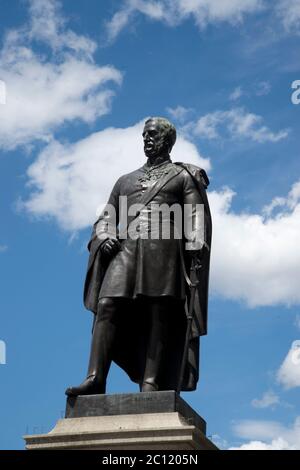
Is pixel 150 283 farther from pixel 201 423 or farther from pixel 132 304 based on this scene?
pixel 201 423

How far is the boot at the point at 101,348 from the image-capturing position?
41.8 ft

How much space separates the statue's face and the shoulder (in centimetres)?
37

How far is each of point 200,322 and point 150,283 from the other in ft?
3.33

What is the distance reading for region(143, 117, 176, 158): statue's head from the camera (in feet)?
47.3

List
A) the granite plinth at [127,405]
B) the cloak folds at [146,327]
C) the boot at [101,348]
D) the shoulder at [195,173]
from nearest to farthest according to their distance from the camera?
the granite plinth at [127,405], the boot at [101,348], the cloak folds at [146,327], the shoulder at [195,173]

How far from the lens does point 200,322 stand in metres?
13.5

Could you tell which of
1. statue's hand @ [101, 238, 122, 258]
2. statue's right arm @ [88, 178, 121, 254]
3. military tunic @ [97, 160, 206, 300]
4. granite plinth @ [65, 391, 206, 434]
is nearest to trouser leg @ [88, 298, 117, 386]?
military tunic @ [97, 160, 206, 300]

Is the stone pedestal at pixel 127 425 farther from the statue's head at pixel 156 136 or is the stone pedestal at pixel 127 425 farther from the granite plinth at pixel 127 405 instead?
the statue's head at pixel 156 136

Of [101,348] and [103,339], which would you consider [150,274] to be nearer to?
[103,339]

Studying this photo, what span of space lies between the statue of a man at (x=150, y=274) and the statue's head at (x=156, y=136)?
0.02m

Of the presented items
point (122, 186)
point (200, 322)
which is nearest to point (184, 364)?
point (200, 322)

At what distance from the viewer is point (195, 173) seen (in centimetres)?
1430

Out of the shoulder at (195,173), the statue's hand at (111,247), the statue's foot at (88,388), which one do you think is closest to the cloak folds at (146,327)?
the statue's hand at (111,247)
